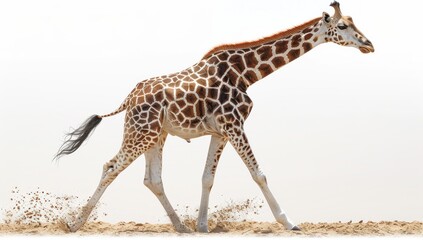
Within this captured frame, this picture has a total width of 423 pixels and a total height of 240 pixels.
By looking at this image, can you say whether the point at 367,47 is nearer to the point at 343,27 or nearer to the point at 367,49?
the point at 367,49

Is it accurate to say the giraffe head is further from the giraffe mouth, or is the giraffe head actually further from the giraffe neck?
the giraffe neck

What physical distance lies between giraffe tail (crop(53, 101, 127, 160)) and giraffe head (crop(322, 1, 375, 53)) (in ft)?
9.88

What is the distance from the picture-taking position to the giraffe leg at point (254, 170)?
33.0ft

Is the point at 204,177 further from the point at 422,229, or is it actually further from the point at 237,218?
the point at 422,229

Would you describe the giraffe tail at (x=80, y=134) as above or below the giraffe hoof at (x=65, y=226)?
above

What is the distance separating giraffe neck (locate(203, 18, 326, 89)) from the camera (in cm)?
1056

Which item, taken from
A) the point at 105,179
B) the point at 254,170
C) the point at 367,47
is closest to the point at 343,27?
the point at 367,47

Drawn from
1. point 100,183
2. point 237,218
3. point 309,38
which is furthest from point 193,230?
point 309,38

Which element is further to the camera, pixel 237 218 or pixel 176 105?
pixel 237 218

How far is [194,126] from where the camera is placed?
404 inches

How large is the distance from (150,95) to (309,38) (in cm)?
226

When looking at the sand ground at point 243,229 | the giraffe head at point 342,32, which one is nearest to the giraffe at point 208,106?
the giraffe head at point 342,32

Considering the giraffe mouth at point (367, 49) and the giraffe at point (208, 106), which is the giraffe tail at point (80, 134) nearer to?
the giraffe at point (208, 106)

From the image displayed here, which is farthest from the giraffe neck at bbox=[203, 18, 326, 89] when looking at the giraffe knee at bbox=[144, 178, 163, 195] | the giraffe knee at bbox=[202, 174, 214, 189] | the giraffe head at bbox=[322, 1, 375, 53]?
the giraffe knee at bbox=[144, 178, 163, 195]
